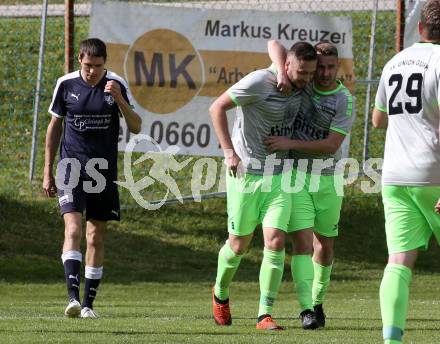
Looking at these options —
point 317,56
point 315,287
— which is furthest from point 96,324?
point 317,56

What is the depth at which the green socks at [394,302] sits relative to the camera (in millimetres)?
6512

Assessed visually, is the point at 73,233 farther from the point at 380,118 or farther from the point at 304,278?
the point at 380,118

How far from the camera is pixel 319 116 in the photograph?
30.5 feet

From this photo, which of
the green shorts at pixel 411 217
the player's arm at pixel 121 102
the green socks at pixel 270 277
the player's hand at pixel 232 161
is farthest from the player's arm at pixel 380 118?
the player's arm at pixel 121 102

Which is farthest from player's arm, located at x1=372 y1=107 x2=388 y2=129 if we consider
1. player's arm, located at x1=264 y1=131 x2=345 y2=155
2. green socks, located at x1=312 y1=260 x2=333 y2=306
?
green socks, located at x1=312 y1=260 x2=333 y2=306

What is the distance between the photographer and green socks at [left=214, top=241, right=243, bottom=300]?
30.5ft

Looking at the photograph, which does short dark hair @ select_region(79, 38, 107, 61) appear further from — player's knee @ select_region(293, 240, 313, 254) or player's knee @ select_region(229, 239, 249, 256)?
player's knee @ select_region(293, 240, 313, 254)

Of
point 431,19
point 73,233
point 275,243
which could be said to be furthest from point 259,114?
point 431,19

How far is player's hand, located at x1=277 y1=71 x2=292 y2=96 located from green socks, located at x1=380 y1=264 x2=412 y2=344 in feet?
8.29

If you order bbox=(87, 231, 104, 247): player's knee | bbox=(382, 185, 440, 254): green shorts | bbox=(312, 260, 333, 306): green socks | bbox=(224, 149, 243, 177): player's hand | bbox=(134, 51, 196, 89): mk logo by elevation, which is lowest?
bbox=(312, 260, 333, 306): green socks

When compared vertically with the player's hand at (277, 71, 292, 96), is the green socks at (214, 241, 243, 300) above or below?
below

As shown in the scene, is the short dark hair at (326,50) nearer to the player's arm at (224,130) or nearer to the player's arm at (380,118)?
the player's arm at (224,130)

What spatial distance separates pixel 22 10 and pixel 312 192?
37.3 ft

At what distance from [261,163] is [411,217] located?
253 cm
